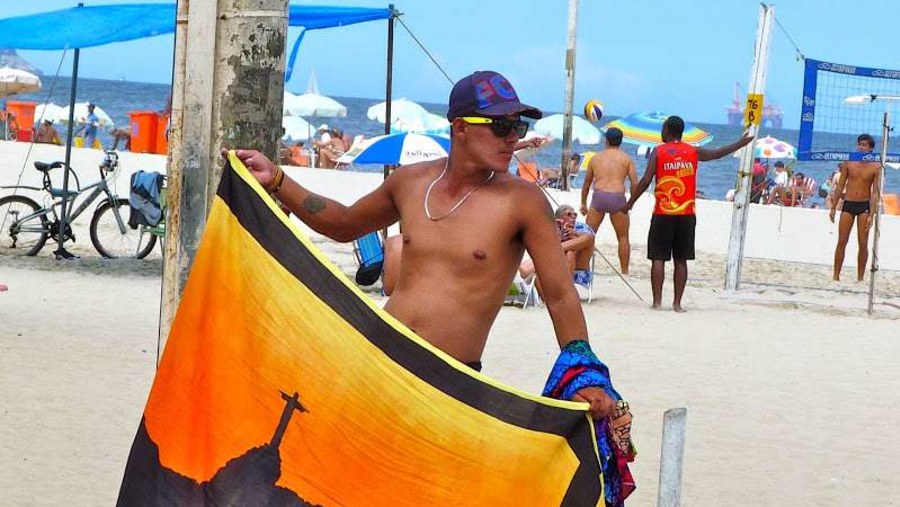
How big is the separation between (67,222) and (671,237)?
5.59 m

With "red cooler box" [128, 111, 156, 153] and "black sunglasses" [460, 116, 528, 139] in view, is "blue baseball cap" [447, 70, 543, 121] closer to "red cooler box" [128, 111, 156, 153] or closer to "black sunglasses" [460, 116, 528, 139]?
"black sunglasses" [460, 116, 528, 139]

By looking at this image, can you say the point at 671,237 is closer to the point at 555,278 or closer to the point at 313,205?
the point at 313,205

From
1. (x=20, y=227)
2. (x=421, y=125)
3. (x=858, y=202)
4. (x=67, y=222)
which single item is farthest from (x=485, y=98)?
(x=421, y=125)

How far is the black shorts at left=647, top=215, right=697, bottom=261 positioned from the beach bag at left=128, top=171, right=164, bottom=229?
441cm

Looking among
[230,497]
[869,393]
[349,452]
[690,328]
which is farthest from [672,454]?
[690,328]

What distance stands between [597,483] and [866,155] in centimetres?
1035

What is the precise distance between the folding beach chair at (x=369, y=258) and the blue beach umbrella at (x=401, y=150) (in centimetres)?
143

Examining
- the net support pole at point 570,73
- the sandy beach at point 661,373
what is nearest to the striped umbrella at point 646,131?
the net support pole at point 570,73

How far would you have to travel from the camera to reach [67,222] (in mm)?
13867

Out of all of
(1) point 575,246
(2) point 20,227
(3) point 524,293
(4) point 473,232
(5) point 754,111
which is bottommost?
(3) point 524,293

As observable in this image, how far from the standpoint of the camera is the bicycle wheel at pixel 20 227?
45.5 feet

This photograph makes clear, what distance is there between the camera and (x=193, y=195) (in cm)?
457

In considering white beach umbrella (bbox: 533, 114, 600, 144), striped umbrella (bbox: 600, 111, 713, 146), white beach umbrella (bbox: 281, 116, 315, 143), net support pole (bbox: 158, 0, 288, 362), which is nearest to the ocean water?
white beach umbrella (bbox: 281, 116, 315, 143)

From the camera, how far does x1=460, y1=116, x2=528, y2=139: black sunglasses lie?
13.2 ft
